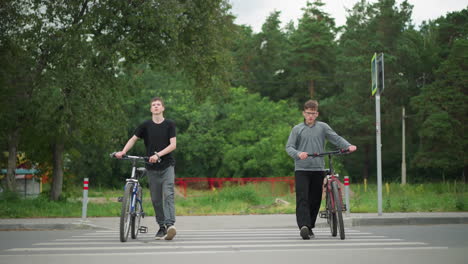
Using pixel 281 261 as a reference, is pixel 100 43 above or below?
above

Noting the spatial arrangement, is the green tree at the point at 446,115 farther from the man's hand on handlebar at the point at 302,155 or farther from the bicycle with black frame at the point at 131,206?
the bicycle with black frame at the point at 131,206

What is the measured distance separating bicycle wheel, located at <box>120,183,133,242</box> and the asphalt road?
8.4 inches

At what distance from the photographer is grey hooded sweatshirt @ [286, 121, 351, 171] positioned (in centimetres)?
922

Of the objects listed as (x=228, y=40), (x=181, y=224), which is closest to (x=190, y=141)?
(x=228, y=40)

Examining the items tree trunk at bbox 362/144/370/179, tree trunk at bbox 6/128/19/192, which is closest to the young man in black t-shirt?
tree trunk at bbox 6/128/19/192

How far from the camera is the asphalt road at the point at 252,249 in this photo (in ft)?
23.1

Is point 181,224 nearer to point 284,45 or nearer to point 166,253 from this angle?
point 166,253

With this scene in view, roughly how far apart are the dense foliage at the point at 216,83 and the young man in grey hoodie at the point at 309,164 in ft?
36.1

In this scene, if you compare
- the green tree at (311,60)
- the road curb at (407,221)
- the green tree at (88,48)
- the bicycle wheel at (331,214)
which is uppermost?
the green tree at (311,60)

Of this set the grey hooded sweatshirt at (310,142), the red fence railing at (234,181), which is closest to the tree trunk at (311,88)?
the red fence railing at (234,181)

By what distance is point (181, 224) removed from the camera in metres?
13.4

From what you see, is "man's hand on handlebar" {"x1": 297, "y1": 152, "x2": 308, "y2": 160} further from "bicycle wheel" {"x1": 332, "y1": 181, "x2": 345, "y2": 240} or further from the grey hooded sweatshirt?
"bicycle wheel" {"x1": 332, "y1": 181, "x2": 345, "y2": 240}

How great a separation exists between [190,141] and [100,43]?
120 ft

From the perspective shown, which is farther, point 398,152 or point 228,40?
point 398,152
